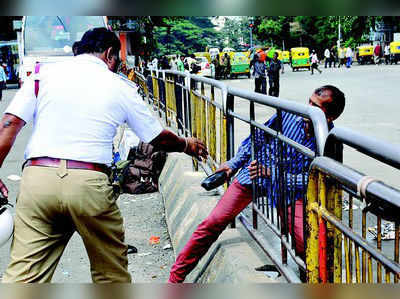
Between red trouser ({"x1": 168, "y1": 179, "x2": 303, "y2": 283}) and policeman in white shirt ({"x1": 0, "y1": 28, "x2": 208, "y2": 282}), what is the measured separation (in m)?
0.92

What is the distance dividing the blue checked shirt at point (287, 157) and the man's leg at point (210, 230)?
94 millimetres

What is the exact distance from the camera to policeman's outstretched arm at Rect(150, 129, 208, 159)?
3.48 metres

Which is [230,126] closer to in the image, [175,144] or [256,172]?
[256,172]

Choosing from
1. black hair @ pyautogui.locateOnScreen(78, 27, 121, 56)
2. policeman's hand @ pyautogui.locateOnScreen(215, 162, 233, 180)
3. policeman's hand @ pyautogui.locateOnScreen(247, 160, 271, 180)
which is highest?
black hair @ pyautogui.locateOnScreen(78, 27, 121, 56)

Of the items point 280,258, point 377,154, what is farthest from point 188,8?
point 280,258

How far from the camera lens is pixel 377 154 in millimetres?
1791

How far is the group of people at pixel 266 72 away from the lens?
19830mm

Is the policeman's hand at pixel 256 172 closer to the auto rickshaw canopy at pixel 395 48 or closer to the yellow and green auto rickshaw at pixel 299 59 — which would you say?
the yellow and green auto rickshaw at pixel 299 59

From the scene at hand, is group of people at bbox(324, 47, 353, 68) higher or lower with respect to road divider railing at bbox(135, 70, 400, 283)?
higher

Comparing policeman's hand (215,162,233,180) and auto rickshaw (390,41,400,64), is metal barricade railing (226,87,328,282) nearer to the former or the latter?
policeman's hand (215,162,233,180)

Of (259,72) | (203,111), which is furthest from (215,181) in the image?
(259,72)

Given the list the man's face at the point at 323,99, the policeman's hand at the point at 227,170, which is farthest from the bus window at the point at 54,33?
the man's face at the point at 323,99

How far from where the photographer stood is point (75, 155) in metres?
3.09

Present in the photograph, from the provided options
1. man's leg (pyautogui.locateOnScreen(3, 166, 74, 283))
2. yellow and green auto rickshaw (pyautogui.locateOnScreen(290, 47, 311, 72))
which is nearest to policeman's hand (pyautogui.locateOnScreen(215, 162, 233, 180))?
man's leg (pyautogui.locateOnScreen(3, 166, 74, 283))
